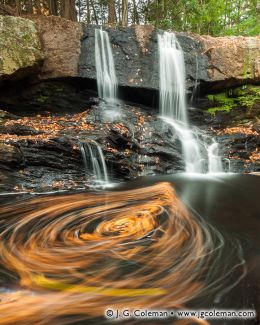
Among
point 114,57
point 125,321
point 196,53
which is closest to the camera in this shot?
point 125,321

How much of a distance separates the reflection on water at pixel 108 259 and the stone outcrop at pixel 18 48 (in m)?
5.34

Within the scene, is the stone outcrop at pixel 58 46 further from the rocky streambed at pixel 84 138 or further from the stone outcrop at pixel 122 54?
the rocky streambed at pixel 84 138

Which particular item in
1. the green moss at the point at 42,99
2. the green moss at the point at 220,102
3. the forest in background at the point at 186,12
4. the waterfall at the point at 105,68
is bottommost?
the green moss at the point at 220,102

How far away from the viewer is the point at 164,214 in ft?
15.1

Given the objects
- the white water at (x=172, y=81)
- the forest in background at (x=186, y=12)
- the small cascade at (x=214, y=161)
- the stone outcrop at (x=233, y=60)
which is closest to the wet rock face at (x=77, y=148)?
the small cascade at (x=214, y=161)

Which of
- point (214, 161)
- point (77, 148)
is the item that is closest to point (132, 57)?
point (214, 161)

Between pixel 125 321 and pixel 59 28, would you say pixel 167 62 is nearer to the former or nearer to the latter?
pixel 59 28

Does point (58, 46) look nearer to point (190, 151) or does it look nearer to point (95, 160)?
point (95, 160)

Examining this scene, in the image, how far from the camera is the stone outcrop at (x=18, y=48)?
8.74 metres

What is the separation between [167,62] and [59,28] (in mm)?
4122

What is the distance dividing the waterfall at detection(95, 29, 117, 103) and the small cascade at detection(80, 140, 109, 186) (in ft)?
11.7

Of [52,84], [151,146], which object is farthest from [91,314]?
[52,84]

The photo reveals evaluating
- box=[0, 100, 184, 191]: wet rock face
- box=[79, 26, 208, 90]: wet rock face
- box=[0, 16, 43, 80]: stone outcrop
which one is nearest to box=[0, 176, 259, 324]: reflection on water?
box=[0, 100, 184, 191]: wet rock face

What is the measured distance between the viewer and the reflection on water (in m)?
2.39
